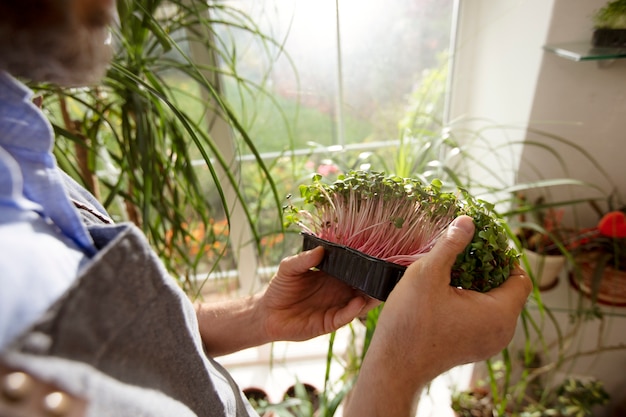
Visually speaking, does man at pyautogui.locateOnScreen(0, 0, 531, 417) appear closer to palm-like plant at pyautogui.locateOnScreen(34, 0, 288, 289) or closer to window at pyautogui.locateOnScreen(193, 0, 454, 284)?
palm-like plant at pyautogui.locateOnScreen(34, 0, 288, 289)

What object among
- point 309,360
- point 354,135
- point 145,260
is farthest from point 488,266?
point 309,360

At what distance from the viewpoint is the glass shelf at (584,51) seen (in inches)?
25.1

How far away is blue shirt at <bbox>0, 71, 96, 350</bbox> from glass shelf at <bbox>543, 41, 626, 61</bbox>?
2.78 feet

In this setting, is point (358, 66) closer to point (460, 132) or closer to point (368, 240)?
point (460, 132)

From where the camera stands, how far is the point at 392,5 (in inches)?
34.8

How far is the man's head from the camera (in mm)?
240

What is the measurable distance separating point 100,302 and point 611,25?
0.95 m

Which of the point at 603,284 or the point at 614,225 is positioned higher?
the point at 614,225

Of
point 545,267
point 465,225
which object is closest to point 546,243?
point 545,267

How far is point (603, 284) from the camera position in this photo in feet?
2.58

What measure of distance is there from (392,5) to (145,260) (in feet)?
2.95

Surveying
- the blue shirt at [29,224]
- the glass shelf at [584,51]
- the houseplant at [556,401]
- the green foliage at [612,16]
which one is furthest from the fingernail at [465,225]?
the houseplant at [556,401]

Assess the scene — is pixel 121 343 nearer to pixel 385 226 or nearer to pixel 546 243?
pixel 385 226

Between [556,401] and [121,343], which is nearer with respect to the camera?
[121,343]
